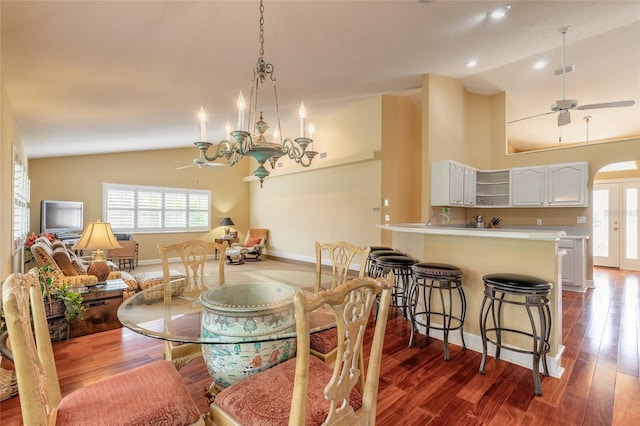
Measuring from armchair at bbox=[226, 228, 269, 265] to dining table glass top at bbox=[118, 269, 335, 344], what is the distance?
5.14 m

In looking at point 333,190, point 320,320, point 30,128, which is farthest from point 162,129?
point 320,320

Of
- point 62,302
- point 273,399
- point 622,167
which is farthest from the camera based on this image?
point 622,167

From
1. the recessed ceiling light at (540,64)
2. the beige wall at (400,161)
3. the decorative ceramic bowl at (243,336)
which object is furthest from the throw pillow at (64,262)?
the recessed ceiling light at (540,64)

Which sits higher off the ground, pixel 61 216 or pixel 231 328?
pixel 61 216

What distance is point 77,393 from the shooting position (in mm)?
1254

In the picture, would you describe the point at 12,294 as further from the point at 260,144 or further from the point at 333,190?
the point at 333,190

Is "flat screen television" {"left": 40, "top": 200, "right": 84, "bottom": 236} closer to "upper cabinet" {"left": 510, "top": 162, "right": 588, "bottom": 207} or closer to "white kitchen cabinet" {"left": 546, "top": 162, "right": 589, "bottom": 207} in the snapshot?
"upper cabinet" {"left": 510, "top": 162, "right": 588, "bottom": 207}

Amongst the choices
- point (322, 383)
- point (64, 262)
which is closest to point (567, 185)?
point (322, 383)

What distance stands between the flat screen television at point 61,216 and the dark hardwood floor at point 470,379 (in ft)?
14.1

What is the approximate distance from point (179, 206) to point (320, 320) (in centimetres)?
778

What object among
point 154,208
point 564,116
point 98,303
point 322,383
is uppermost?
point 564,116

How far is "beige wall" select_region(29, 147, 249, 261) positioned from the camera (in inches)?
255

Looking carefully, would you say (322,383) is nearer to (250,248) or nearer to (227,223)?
(250,248)

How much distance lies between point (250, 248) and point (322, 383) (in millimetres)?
7081
